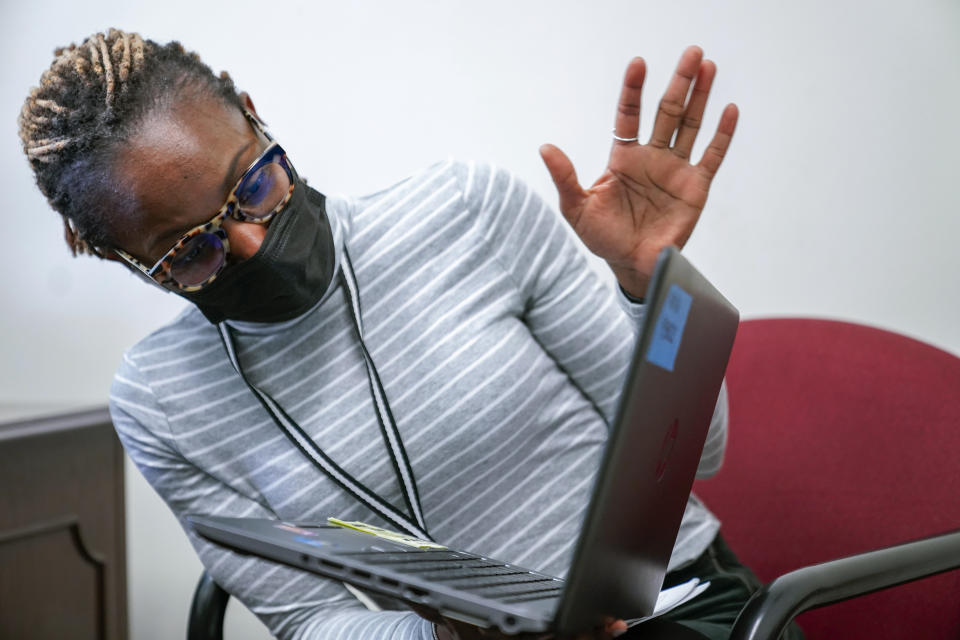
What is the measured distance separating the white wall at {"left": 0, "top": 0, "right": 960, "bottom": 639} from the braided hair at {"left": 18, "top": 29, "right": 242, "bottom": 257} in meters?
0.70

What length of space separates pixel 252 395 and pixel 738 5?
1.03 meters

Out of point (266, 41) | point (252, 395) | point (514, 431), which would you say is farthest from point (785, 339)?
point (266, 41)

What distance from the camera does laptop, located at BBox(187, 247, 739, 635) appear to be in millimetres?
442

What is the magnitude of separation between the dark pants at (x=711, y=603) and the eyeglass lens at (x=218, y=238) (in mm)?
516

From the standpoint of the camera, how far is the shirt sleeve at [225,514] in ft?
2.89

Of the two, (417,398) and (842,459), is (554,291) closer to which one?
(417,398)

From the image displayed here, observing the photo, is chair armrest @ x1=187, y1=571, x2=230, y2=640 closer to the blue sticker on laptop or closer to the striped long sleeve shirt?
the striped long sleeve shirt

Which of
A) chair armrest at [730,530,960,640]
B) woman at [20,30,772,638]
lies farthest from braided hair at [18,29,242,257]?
chair armrest at [730,530,960,640]

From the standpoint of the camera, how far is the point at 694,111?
766 mm

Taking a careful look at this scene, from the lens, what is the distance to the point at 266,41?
1489 mm

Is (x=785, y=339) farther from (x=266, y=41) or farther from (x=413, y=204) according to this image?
(x=266, y=41)

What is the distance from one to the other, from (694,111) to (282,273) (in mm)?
427

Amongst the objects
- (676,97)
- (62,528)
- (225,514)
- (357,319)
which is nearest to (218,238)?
(357,319)

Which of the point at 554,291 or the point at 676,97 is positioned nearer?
the point at 676,97
